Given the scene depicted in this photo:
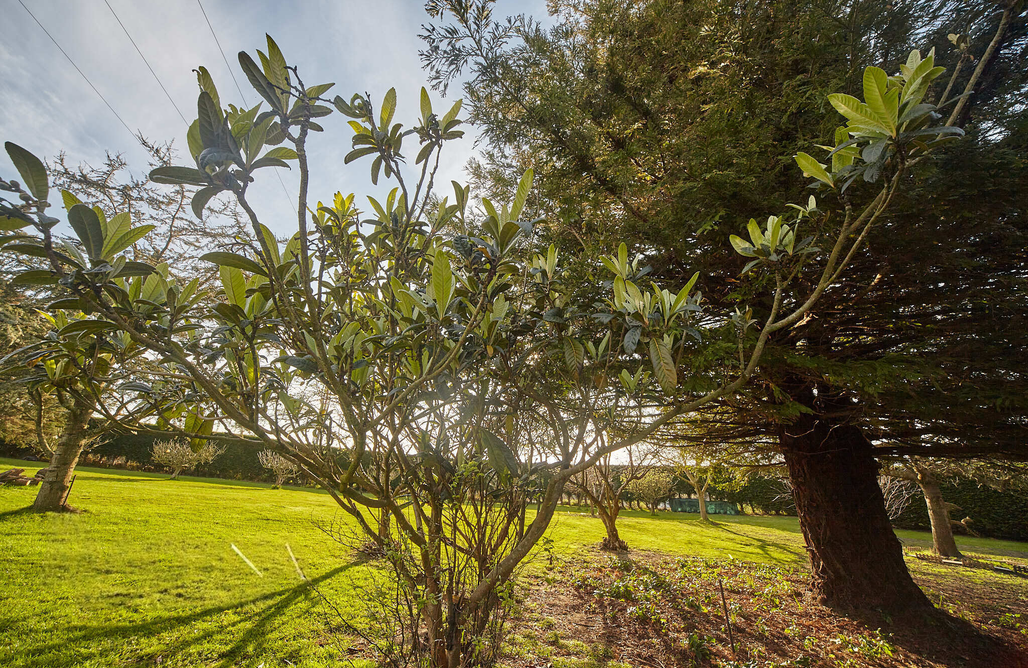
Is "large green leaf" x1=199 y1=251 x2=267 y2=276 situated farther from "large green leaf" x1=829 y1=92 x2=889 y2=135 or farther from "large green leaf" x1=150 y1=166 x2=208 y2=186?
"large green leaf" x1=829 y1=92 x2=889 y2=135

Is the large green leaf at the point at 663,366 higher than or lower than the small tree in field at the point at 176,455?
higher

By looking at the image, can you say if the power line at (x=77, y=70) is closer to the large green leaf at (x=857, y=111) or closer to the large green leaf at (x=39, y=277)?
the large green leaf at (x=39, y=277)

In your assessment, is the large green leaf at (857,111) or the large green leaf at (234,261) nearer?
the large green leaf at (234,261)

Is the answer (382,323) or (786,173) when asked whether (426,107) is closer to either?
(382,323)

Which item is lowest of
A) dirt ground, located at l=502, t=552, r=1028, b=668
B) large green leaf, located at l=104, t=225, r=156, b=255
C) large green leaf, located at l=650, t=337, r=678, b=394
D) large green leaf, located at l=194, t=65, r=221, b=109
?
dirt ground, located at l=502, t=552, r=1028, b=668

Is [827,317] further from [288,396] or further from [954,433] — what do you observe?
[288,396]

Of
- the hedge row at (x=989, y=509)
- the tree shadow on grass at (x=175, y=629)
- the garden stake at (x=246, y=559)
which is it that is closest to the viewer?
the tree shadow on grass at (x=175, y=629)

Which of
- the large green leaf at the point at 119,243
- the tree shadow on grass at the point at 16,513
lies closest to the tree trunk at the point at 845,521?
the large green leaf at the point at 119,243

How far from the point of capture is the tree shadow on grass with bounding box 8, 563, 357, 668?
268cm

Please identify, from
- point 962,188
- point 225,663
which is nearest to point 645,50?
point 962,188

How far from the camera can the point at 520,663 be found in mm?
2740

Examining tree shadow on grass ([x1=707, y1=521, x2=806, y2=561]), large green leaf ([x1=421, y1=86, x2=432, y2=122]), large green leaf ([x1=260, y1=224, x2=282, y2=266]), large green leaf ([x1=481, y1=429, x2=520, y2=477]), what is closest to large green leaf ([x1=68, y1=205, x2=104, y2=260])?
large green leaf ([x1=260, y1=224, x2=282, y2=266])

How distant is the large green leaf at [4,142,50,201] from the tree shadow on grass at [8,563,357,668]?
329cm

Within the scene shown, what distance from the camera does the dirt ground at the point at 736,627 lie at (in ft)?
9.83
